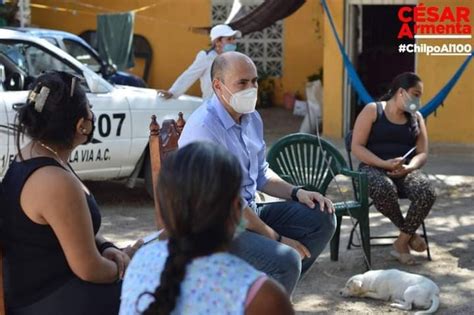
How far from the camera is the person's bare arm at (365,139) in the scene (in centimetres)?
667

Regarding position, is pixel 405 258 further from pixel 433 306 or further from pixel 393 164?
pixel 433 306

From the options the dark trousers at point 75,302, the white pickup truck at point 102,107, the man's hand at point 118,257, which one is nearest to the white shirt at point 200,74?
the white pickup truck at point 102,107

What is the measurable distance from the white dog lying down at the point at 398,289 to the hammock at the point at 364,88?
4.58 m

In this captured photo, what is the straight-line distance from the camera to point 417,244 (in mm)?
6707

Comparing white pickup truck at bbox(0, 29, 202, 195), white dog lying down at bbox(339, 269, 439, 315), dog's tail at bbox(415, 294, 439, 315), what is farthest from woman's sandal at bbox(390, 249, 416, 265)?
white pickup truck at bbox(0, 29, 202, 195)

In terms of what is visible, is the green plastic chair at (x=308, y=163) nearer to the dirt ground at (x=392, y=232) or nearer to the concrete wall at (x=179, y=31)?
the dirt ground at (x=392, y=232)

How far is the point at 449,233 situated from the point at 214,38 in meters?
2.77

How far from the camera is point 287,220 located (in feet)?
16.2

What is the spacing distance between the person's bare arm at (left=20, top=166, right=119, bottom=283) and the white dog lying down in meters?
2.61

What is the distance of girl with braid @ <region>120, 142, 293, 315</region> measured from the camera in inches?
96.0

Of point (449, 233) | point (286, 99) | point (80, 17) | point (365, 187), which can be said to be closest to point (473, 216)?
point (449, 233)

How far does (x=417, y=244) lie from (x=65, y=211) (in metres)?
3.81

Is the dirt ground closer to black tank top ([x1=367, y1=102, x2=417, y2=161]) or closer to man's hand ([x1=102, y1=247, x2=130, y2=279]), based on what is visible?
black tank top ([x1=367, y1=102, x2=417, y2=161])

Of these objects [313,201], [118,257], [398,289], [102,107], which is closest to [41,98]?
[118,257]
